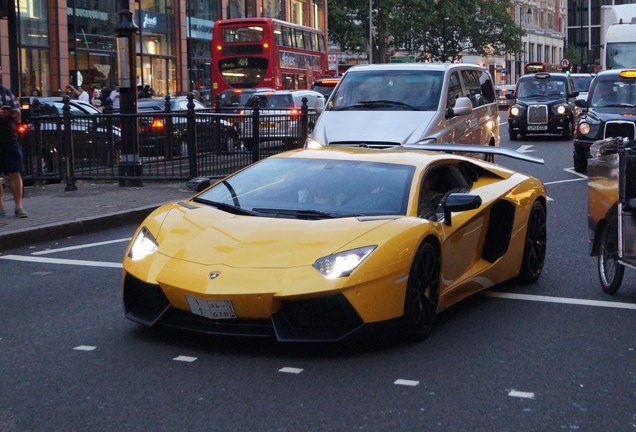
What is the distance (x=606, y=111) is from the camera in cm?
1931

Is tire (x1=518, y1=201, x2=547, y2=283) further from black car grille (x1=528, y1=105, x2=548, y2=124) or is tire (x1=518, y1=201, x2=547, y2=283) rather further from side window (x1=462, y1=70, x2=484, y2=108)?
black car grille (x1=528, y1=105, x2=548, y2=124)

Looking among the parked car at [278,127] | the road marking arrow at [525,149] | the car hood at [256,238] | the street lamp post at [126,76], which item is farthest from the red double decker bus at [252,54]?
the car hood at [256,238]

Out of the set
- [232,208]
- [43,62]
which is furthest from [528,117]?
[232,208]

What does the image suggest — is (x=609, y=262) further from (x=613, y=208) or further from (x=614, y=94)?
→ (x=614, y=94)

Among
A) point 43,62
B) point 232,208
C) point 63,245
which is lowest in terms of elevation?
point 63,245

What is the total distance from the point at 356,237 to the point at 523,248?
256 centimetres

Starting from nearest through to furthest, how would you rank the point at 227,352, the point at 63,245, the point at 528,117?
the point at 227,352
the point at 63,245
the point at 528,117

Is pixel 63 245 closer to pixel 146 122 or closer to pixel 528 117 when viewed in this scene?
pixel 146 122

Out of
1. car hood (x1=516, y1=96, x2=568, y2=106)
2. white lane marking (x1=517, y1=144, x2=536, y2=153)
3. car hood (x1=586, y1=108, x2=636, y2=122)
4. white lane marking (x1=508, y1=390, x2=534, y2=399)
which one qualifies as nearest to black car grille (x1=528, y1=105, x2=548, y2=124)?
car hood (x1=516, y1=96, x2=568, y2=106)

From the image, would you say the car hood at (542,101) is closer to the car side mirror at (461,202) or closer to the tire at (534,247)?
the tire at (534,247)

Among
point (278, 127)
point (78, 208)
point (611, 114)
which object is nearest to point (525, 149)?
point (611, 114)

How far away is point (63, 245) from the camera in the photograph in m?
11.6

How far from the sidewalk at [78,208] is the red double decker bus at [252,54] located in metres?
20.1

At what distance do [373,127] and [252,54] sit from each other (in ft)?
78.8
